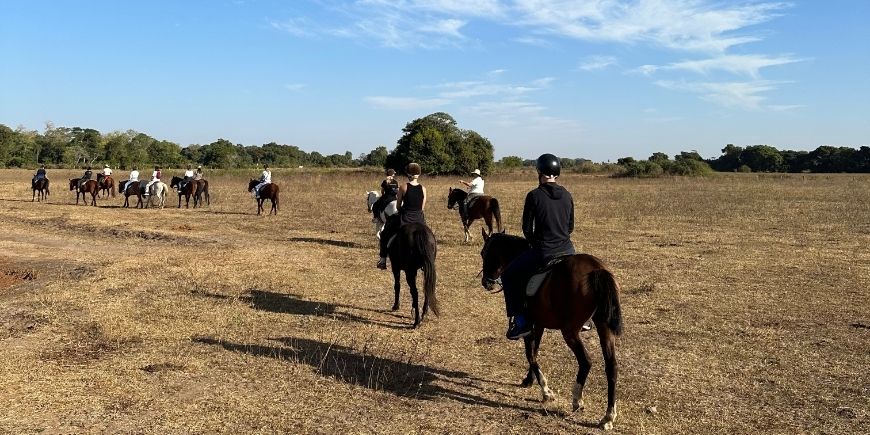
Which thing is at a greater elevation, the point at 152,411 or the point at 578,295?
the point at 578,295

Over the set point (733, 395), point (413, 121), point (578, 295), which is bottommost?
point (733, 395)

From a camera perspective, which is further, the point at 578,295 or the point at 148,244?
the point at 148,244

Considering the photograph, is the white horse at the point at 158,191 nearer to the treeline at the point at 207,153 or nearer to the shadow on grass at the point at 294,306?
the shadow on grass at the point at 294,306

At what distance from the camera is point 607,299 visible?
5.08m

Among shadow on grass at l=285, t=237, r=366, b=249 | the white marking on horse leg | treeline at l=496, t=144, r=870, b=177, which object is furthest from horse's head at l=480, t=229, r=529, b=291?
treeline at l=496, t=144, r=870, b=177

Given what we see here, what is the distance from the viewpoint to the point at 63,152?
80.6 m

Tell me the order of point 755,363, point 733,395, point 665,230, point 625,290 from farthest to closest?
point 665,230, point 625,290, point 755,363, point 733,395

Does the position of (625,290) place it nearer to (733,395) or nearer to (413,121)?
(733,395)

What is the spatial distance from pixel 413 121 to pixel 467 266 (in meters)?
51.3

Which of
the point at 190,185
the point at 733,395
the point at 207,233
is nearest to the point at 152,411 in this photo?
the point at 733,395

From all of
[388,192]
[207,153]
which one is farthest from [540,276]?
[207,153]

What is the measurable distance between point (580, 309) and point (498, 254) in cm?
159

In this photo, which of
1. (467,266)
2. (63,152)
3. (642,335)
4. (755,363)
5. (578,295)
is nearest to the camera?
(578,295)

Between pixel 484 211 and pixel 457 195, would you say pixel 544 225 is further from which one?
pixel 457 195
